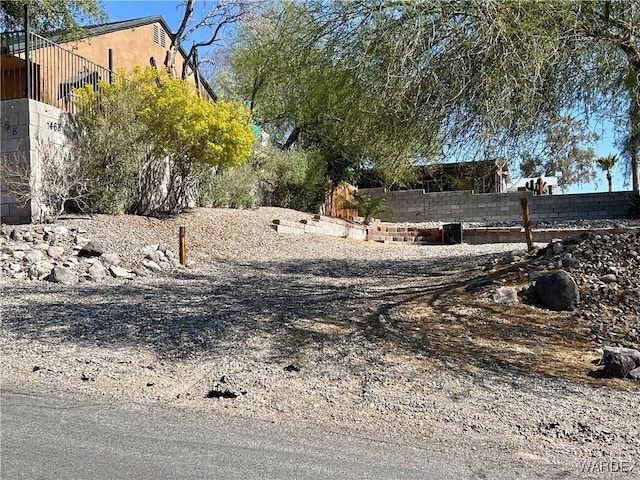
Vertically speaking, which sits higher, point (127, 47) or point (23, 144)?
point (127, 47)

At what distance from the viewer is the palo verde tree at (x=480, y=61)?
6184 millimetres

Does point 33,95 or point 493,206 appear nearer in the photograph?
point 33,95

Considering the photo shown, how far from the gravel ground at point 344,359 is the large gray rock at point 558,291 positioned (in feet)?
0.78

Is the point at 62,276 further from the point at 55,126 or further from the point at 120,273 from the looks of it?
the point at 55,126

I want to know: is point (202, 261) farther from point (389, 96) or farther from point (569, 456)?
point (569, 456)

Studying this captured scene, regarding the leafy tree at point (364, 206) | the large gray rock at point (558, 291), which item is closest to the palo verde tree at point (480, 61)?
the large gray rock at point (558, 291)

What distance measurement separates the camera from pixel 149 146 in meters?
13.6

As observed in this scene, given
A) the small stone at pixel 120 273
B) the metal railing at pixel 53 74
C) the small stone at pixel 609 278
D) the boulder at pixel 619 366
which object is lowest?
the boulder at pixel 619 366

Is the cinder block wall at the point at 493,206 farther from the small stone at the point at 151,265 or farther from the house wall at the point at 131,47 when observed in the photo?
the small stone at the point at 151,265

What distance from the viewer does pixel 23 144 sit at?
11.5 metres

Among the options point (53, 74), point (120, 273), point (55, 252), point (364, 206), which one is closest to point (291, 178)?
point (364, 206)

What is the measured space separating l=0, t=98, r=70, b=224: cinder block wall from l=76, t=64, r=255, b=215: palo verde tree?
0.96m

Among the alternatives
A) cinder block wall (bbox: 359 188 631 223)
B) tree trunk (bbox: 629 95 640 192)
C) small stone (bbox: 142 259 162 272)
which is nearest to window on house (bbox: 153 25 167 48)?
cinder block wall (bbox: 359 188 631 223)

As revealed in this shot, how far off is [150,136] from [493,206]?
16145 mm
